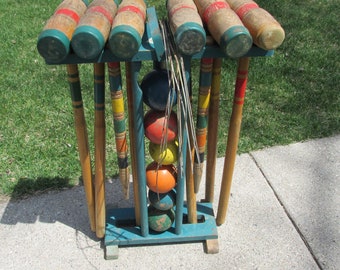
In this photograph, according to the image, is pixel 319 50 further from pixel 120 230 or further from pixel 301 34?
pixel 120 230

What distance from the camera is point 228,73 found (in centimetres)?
452

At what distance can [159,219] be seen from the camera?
264 centimetres

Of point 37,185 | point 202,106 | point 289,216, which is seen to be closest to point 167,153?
point 202,106

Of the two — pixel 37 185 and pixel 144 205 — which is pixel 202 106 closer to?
pixel 144 205

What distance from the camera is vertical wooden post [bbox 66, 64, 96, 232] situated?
84.8 inches

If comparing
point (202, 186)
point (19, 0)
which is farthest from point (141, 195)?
point (19, 0)

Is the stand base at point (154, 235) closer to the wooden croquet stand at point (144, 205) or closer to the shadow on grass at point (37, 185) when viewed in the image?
the wooden croquet stand at point (144, 205)

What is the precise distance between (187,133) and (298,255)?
109cm

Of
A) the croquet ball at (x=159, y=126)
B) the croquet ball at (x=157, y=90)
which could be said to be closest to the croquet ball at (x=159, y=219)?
the croquet ball at (x=159, y=126)

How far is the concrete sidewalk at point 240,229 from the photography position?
269 centimetres

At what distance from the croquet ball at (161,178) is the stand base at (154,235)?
0.39m

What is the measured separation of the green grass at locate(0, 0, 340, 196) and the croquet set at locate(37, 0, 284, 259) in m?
0.79

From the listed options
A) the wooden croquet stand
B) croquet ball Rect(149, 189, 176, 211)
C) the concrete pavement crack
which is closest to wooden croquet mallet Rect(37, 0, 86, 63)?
the wooden croquet stand

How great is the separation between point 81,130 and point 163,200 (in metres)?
0.61
